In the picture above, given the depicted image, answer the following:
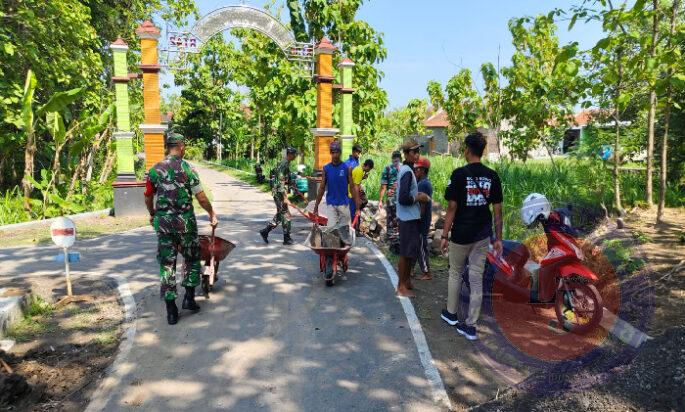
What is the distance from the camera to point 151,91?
44.2ft

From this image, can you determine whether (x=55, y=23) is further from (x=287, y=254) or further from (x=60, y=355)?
(x=60, y=355)

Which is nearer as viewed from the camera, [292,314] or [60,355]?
[60,355]

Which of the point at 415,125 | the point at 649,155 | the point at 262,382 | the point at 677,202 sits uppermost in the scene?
the point at 415,125

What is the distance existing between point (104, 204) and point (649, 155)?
1483 cm

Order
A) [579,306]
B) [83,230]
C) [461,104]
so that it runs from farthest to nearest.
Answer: [461,104]
[83,230]
[579,306]

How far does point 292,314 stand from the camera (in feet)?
18.5

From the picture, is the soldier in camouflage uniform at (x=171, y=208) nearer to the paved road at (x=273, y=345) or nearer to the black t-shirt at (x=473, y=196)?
the paved road at (x=273, y=345)

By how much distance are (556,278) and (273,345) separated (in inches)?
121

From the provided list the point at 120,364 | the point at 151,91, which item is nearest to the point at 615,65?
the point at 120,364

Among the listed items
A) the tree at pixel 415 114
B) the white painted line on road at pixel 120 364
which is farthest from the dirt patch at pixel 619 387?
the tree at pixel 415 114

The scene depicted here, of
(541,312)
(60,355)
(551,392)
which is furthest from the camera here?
(541,312)

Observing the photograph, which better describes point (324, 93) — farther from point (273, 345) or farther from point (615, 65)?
point (273, 345)

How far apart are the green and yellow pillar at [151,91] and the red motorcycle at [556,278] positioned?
10.8 m

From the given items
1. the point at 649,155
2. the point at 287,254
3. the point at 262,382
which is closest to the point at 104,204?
the point at 287,254
